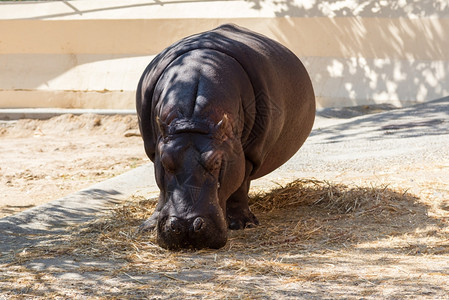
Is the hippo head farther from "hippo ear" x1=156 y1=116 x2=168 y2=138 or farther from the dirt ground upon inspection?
the dirt ground

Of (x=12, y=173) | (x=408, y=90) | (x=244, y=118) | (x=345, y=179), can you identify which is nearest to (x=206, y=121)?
(x=244, y=118)

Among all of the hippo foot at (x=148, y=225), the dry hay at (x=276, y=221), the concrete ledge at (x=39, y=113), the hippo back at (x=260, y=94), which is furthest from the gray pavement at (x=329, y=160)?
the concrete ledge at (x=39, y=113)

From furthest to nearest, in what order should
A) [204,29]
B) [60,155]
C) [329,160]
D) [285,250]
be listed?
[204,29] → [60,155] → [329,160] → [285,250]

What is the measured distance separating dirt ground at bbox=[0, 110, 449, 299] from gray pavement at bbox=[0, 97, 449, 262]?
7 cm

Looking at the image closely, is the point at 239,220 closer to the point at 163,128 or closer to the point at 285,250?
the point at 285,250

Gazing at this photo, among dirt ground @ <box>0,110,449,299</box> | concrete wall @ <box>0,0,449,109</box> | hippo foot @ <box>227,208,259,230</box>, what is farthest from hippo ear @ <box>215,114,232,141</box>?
concrete wall @ <box>0,0,449,109</box>

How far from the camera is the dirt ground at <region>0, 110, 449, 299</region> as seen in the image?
3.82 m

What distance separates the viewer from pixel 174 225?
4.49 m

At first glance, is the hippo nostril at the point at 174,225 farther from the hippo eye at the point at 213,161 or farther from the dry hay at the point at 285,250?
the hippo eye at the point at 213,161

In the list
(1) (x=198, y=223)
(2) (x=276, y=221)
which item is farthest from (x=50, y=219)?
(1) (x=198, y=223)

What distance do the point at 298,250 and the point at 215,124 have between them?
0.95 meters

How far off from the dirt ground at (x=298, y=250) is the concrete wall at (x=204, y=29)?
5114mm

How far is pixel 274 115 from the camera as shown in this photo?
17.3 ft

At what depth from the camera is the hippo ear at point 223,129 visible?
15.0ft
